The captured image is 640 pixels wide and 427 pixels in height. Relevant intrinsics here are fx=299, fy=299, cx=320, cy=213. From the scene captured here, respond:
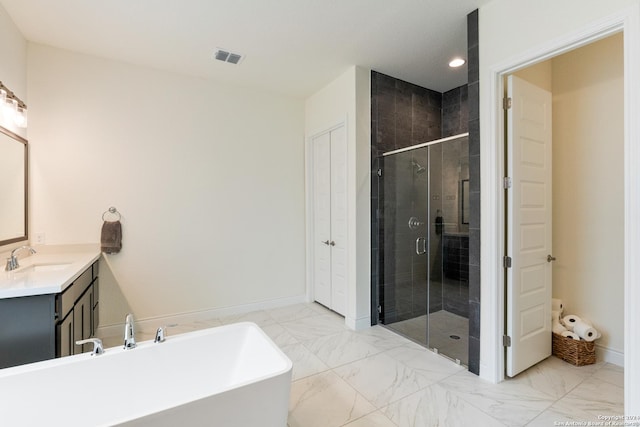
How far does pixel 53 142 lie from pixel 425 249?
3.85 m

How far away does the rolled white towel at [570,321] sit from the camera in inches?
104

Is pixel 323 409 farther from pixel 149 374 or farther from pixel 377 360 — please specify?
pixel 149 374

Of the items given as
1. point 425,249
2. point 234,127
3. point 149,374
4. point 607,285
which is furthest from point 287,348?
point 607,285

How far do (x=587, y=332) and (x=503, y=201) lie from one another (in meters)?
1.41

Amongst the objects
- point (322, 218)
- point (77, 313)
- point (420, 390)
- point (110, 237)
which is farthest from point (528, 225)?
point (110, 237)

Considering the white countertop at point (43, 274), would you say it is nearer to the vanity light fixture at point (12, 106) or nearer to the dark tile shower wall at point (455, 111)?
the vanity light fixture at point (12, 106)

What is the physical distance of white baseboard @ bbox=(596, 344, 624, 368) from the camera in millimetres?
2500

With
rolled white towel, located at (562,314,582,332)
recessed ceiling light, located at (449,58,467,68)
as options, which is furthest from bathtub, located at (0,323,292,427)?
recessed ceiling light, located at (449,58,467,68)

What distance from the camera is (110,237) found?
3.07m

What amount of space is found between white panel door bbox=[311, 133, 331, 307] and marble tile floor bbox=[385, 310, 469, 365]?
3.57 ft

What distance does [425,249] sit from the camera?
3131 mm

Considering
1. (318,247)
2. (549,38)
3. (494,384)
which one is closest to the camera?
(549,38)

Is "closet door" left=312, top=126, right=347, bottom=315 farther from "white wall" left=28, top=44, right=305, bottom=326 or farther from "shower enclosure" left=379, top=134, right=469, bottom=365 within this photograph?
"shower enclosure" left=379, top=134, right=469, bottom=365

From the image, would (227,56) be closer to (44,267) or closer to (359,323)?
(44,267)
